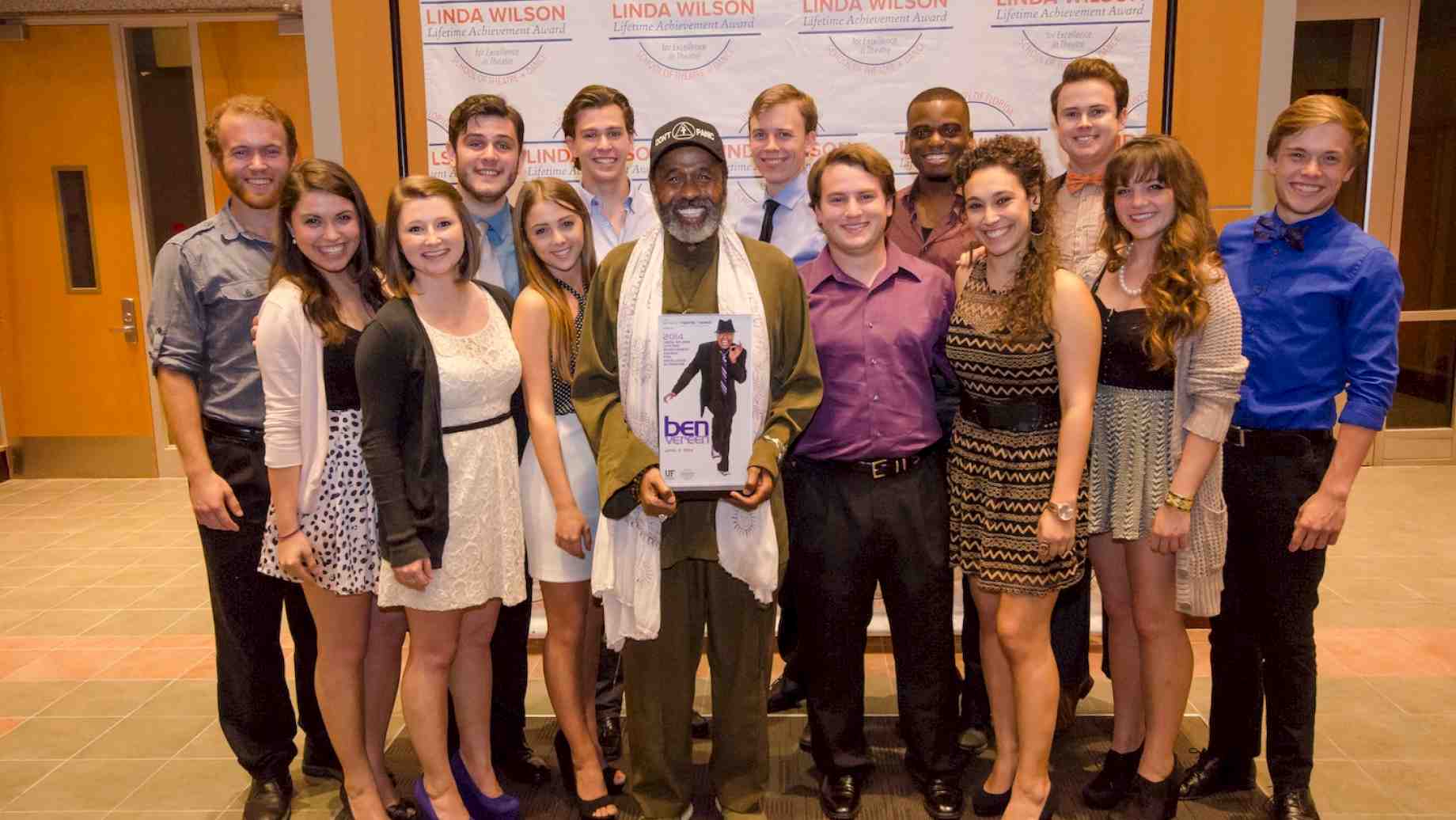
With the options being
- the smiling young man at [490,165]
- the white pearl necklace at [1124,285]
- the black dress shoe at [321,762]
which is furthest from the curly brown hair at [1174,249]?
the black dress shoe at [321,762]

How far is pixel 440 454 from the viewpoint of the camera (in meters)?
2.51

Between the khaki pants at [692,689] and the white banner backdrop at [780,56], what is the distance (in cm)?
207

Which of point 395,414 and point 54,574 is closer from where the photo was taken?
point 395,414

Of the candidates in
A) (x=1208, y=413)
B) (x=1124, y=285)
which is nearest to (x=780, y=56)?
(x=1124, y=285)

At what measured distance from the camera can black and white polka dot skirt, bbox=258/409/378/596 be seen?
2578 mm

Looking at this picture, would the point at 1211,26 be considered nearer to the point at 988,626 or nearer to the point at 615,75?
the point at 615,75

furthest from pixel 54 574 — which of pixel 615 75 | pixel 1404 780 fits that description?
pixel 1404 780

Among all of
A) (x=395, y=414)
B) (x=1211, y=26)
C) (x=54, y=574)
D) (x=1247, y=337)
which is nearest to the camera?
(x=395, y=414)

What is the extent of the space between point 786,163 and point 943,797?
2012 mm

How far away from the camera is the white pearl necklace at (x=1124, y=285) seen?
8.48 ft

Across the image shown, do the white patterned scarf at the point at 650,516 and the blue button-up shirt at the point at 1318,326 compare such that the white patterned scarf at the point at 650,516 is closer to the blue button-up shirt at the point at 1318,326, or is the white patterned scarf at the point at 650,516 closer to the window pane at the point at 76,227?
the blue button-up shirt at the point at 1318,326

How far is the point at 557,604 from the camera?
111 inches

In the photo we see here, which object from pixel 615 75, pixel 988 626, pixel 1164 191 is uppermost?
→ pixel 615 75

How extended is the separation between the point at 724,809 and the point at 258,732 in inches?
55.6
